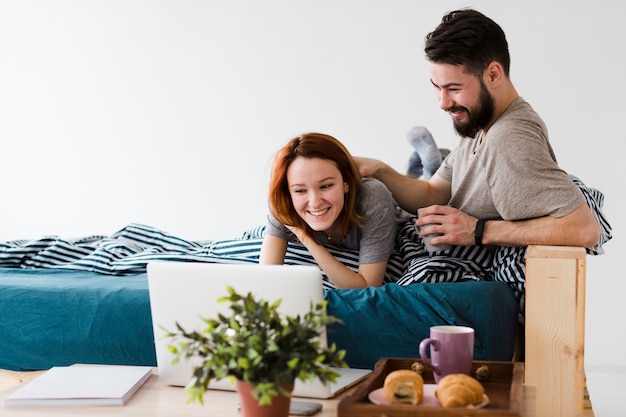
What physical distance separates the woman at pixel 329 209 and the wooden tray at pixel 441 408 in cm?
67

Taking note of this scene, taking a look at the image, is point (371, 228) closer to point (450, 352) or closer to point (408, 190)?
point (408, 190)

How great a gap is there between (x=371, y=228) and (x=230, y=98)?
245 cm

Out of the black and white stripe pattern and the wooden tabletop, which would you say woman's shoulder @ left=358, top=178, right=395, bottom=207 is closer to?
the black and white stripe pattern

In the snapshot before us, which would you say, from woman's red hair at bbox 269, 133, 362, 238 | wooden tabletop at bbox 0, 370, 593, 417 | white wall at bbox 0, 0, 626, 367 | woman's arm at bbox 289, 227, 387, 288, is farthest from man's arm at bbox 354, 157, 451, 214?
white wall at bbox 0, 0, 626, 367

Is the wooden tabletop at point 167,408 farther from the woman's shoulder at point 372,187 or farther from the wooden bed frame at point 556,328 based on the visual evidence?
the woman's shoulder at point 372,187

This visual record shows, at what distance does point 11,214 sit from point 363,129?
7.00 ft

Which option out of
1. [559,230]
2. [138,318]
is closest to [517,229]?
[559,230]

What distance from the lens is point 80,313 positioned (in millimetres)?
1989

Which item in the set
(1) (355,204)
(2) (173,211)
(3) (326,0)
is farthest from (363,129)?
(1) (355,204)

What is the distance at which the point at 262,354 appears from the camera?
107 cm

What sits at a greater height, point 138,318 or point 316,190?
point 316,190

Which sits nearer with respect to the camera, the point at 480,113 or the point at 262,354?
the point at 262,354

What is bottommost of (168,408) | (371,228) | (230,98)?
(168,408)

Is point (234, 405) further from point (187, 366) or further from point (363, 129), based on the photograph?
point (363, 129)
